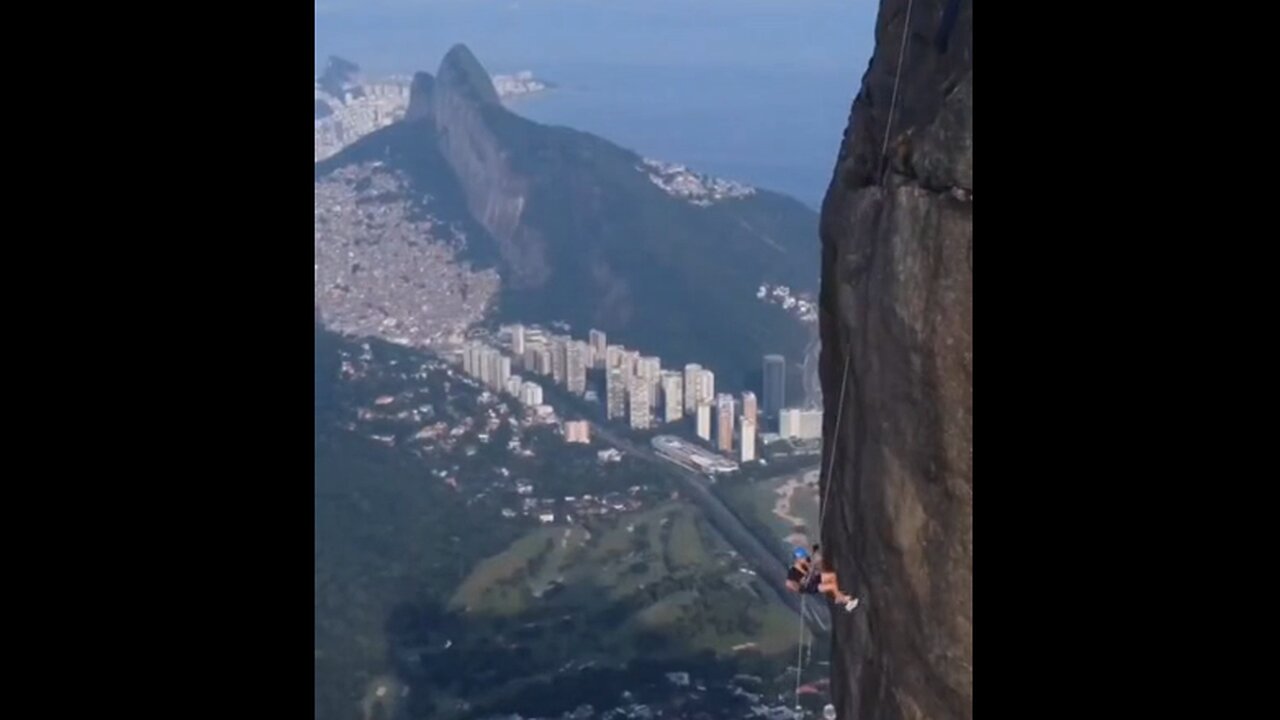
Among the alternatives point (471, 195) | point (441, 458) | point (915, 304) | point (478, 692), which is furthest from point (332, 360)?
point (915, 304)

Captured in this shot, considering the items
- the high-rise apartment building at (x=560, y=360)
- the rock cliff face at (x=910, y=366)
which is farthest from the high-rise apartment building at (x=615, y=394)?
the rock cliff face at (x=910, y=366)

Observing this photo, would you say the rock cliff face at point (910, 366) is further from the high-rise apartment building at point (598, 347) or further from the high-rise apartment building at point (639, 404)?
the high-rise apartment building at point (598, 347)

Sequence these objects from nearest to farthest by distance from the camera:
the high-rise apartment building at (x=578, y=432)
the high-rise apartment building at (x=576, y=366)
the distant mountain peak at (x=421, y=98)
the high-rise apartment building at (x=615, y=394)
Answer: the high-rise apartment building at (x=615, y=394)
the high-rise apartment building at (x=578, y=432)
the high-rise apartment building at (x=576, y=366)
the distant mountain peak at (x=421, y=98)

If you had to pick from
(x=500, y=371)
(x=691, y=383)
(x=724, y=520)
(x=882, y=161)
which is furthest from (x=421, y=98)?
(x=882, y=161)

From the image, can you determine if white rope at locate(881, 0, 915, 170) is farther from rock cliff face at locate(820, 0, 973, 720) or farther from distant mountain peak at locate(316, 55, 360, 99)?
distant mountain peak at locate(316, 55, 360, 99)

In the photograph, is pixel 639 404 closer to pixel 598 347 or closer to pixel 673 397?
pixel 673 397
